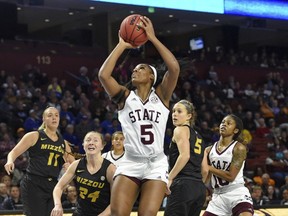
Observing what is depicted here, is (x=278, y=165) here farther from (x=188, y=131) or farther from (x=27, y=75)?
(x=188, y=131)

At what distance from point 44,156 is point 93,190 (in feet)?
5.03

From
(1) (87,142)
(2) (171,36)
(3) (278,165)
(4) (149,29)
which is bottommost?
(3) (278,165)

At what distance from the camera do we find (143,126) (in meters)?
5.68

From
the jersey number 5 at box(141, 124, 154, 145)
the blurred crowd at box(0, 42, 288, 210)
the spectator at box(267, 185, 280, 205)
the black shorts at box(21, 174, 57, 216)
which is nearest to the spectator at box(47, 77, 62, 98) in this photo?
the blurred crowd at box(0, 42, 288, 210)

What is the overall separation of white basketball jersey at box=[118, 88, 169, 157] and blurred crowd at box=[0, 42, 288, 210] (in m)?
5.35

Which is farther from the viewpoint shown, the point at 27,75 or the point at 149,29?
the point at 27,75

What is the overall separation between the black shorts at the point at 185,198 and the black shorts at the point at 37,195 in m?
1.46

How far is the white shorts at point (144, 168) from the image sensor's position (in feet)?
18.6

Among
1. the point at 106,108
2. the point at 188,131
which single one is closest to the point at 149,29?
the point at 188,131

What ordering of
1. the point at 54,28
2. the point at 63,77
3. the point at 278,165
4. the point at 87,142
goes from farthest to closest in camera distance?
the point at 54,28 → the point at 63,77 → the point at 278,165 → the point at 87,142

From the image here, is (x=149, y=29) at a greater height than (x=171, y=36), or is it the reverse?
(x=171, y=36)

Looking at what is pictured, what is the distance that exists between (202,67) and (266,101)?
2.77m

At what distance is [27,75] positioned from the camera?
18.6m

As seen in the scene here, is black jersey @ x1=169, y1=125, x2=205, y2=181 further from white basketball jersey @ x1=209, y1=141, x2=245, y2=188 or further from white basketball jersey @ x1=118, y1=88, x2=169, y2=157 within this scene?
white basketball jersey @ x1=118, y1=88, x2=169, y2=157
